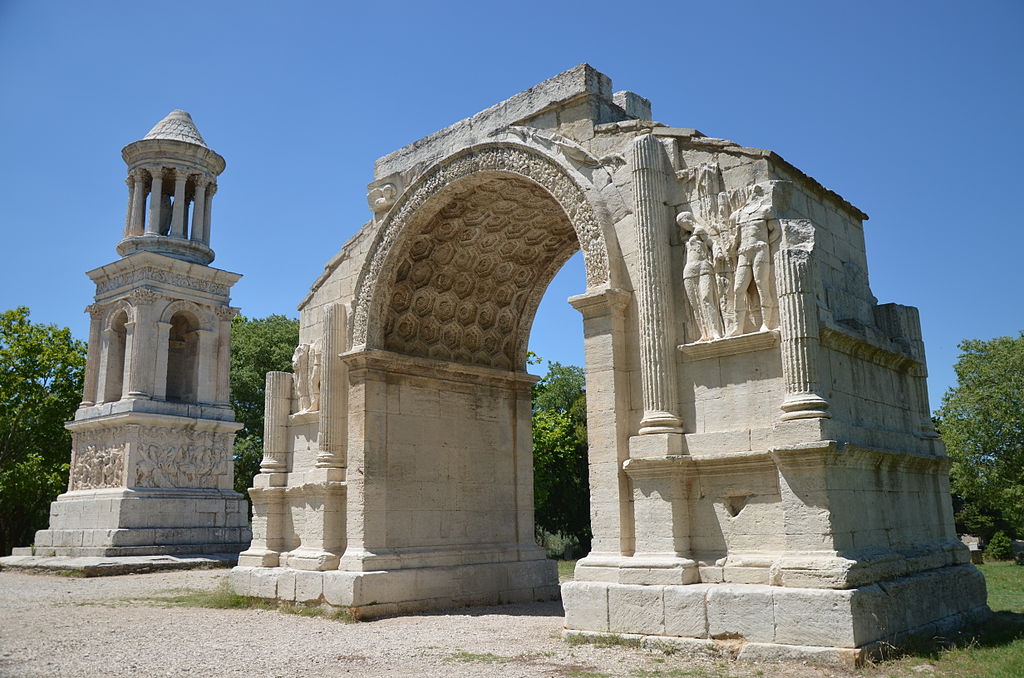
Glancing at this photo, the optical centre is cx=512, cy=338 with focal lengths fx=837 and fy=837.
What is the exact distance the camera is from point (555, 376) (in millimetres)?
33312

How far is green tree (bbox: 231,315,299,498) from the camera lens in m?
31.3

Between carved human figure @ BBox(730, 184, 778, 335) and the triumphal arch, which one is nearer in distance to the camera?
the triumphal arch

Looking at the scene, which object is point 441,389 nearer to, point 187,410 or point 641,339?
point 641,339

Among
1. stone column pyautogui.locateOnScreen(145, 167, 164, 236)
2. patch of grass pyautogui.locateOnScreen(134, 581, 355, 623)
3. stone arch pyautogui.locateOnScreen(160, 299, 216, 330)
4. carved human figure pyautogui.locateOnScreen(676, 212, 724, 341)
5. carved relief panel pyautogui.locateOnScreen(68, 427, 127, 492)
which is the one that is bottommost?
patch of grass pyautogui.locateOnScreen(134, 581, 355, 623)

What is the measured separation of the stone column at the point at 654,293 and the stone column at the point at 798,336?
125 cm

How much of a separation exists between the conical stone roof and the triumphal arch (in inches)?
509

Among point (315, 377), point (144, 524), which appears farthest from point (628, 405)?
point (144, 524)

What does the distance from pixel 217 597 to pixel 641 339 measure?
8014 mm

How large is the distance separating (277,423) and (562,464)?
16167 mm

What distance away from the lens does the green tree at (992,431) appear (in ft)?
75.3

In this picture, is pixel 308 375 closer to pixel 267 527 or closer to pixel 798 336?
pixel 267 527

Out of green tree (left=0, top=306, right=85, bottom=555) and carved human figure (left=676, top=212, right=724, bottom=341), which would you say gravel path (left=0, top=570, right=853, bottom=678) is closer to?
carved human figure (left=676, top=212, right=724, bottom=341)

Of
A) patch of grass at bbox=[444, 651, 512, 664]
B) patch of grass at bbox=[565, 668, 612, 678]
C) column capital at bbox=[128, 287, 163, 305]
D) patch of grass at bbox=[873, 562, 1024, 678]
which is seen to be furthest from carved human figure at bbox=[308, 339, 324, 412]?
A: column capital at bbox=[128, 287, 163, 305]

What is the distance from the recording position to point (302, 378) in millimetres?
12891
